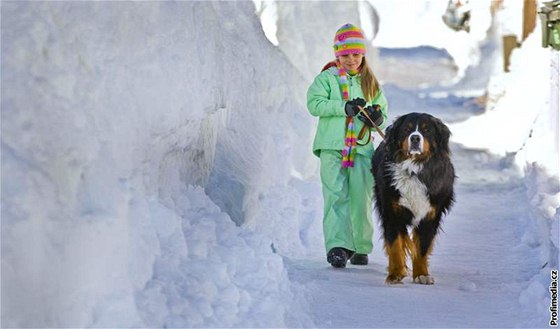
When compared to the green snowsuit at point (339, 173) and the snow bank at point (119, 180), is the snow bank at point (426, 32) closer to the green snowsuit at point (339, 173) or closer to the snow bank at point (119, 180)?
the green snowsuit at point (339, 173)

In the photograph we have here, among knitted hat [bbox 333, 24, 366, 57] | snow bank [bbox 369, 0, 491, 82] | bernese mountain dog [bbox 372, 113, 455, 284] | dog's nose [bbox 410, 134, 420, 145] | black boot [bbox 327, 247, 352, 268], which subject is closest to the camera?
dog's nose [bbox 410, 134, 420, 145]

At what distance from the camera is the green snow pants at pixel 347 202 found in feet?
24.9

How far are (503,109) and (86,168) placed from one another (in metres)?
15.0

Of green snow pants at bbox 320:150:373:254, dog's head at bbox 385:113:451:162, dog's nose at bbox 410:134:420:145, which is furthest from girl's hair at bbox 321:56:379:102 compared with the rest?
dog's nose at bbox 410:134:420:145

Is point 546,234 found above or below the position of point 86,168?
below

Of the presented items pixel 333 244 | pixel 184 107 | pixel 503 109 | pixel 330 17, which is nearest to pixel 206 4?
pixel 184 107

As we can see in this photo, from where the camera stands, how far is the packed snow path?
619cm

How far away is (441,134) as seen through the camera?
712 cm

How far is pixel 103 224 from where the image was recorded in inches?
198

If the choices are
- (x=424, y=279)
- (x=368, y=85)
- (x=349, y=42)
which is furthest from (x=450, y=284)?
(x=349, y=42)

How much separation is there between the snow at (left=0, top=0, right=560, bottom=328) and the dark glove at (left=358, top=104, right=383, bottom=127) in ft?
3.46

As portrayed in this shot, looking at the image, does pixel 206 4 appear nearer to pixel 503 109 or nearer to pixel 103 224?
pixel 103 224

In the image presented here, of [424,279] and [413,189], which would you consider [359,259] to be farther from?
[413,189]

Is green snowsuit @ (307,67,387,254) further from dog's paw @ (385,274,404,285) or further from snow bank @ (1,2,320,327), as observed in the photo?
snow bank @ (1,2,320,327)
